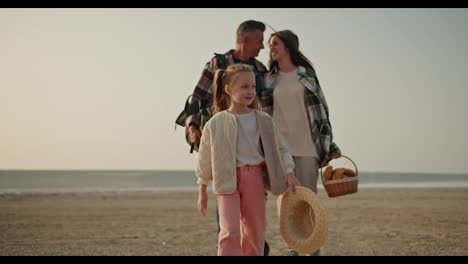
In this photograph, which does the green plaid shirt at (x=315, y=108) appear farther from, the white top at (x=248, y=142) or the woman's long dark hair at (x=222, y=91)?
the white top at (x=248, y=142)

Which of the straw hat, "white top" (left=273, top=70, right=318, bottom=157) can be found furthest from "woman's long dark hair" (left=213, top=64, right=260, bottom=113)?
the straw hat

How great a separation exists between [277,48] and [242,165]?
3.47ft

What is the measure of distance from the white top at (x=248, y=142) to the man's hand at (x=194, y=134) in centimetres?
53

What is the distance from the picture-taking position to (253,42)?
4.29 m

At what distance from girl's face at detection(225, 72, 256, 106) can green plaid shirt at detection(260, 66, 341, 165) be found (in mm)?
547

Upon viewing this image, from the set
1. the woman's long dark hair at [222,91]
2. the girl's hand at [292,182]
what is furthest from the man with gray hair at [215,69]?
the girl's hand at [292,182]

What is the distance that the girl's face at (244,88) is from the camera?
146 inches

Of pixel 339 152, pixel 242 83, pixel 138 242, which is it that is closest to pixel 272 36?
pixel 242 83

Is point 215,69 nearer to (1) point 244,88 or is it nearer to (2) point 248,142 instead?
(1) point 244,88

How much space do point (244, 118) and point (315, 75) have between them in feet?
2.77

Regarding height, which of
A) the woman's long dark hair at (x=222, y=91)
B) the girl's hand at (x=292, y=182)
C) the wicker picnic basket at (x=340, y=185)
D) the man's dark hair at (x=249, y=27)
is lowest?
the wicker picnic basket at (x=340, y=185)

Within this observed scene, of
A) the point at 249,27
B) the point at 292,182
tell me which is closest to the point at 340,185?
the point at 292,182

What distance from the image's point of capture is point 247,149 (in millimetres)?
3729
